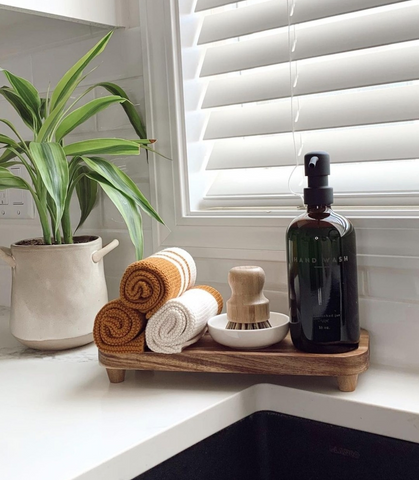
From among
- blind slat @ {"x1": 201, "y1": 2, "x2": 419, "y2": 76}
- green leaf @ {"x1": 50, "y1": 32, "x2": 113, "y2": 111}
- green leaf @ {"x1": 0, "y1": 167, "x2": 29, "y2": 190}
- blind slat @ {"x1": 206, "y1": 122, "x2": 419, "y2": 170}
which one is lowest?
green leaf @ {"x1": 0, "y1": 167, "x2": 29, "y2": 190}

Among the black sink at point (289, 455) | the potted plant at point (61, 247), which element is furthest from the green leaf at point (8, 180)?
the black sink at point (289, 455)

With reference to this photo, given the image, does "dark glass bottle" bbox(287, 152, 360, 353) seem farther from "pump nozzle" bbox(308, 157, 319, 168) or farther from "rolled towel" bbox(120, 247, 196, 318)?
"rolled towel" bbox(120, 247, 196, 318)

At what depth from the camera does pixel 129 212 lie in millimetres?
1115

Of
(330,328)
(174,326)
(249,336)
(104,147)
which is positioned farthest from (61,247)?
(330,328)

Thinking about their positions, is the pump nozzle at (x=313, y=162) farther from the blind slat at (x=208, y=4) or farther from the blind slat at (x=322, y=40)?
the blind slat at (x=208, y=4)

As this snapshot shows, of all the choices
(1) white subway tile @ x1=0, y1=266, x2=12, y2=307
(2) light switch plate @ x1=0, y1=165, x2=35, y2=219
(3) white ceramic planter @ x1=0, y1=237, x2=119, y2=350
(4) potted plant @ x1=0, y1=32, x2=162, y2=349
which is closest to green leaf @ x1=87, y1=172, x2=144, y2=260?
(4) potted plant @ x1=0, y1=32, x2=162, y2=349

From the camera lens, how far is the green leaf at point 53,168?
1.00 meters

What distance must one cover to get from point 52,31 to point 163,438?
39.9 inches

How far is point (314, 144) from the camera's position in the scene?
111 centimetres

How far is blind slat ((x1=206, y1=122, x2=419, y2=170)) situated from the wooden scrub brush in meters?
0.27

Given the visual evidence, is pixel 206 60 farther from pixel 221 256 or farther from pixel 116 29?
pixel 221 256

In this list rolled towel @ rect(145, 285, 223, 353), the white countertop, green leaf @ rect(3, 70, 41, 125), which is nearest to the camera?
the white countertop

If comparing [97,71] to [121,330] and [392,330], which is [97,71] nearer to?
[121,330]

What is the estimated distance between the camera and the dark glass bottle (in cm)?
90
